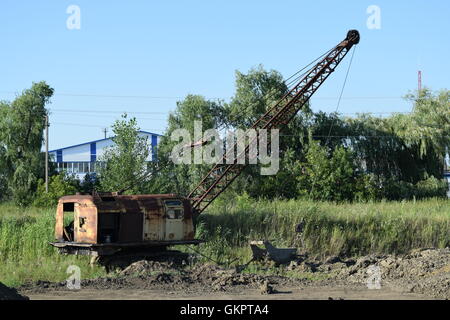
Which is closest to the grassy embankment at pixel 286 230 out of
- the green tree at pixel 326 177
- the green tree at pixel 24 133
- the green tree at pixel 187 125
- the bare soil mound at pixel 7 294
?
the bare soil mound at pixel 7 294

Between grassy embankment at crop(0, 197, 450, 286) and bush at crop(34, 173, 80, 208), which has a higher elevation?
bush at crop(34, 173, 80, 208)

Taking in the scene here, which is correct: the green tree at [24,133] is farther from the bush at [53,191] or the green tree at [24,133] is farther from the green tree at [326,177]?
the green tree at [326,177]

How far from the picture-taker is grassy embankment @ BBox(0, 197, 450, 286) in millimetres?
25000

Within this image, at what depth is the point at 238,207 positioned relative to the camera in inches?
1249

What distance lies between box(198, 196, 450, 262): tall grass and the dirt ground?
263 inches

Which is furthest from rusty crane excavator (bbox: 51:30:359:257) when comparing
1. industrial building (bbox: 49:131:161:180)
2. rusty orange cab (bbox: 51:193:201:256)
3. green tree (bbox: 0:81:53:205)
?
industrial building (bbox: 49:131:161:180)

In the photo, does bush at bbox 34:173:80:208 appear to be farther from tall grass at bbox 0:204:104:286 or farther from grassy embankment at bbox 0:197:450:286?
tall grass at bbox 0:204:104:286

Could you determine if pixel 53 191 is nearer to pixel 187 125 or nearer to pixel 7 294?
pixel 187 125

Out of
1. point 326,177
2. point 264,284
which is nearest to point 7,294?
point 264,284

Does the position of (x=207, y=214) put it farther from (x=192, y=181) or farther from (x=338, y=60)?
(x=192, y=181)


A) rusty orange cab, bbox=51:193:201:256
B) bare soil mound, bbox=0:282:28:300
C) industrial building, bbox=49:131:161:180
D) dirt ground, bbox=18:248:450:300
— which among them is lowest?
dirt ground, bbox=18:248:450:300

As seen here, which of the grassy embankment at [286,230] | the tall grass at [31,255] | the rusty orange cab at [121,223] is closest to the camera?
the tall grass at [31,255]

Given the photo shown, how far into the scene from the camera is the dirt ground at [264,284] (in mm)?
16359

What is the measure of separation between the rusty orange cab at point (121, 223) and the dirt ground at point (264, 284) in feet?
3.81
